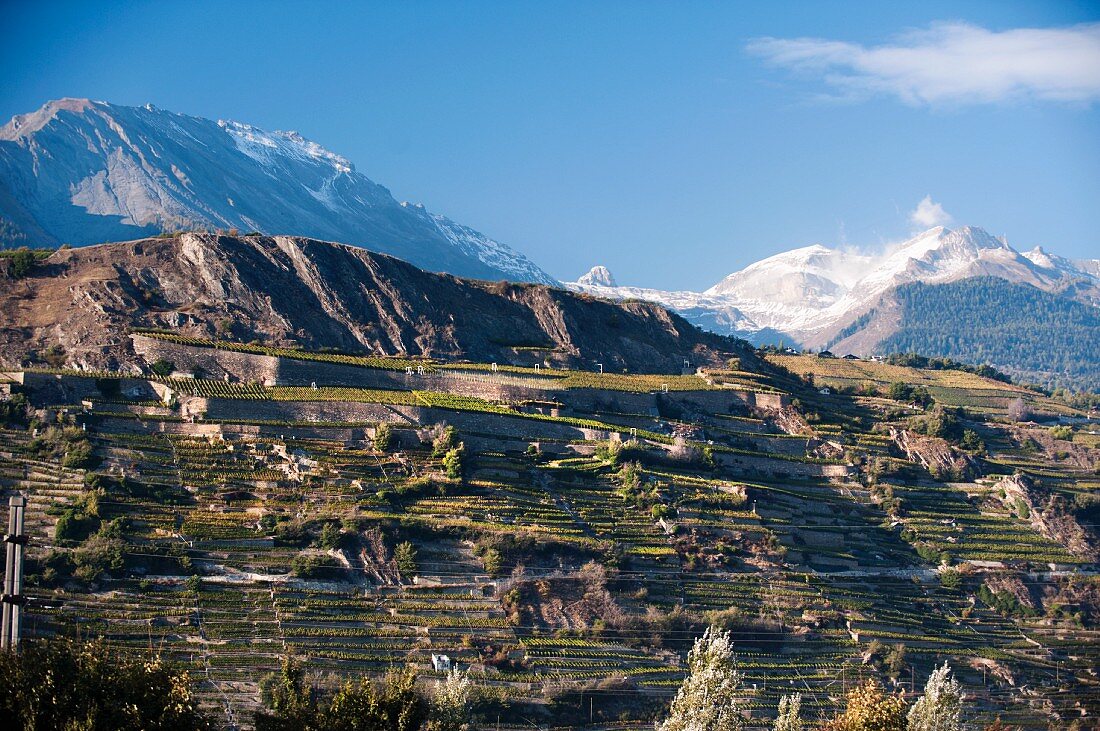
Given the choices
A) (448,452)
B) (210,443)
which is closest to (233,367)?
(210,443)

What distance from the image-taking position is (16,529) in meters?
27.6

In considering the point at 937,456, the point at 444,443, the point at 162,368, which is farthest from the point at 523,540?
the point at 937,456

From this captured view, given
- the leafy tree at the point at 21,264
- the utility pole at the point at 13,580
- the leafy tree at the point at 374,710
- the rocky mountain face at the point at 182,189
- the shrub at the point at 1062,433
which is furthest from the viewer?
the rocky mountain face at the point at 182,189

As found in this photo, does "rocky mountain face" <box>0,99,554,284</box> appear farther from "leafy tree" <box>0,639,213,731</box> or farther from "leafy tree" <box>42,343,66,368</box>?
"leafy tree" <box>0,639,213,731</box>

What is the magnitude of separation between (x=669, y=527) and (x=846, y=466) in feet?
49.7

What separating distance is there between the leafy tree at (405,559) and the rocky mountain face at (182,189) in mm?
61245

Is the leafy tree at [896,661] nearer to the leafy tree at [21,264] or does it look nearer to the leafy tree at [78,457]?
the leafy tree at [78,457]

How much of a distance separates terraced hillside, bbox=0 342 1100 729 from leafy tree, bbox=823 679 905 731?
13.4 meters

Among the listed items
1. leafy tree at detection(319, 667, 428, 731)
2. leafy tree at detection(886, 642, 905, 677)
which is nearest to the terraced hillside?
leafy tree at detection(886, 642, 905, 677)

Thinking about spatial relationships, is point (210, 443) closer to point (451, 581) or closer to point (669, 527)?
point (451, 581)

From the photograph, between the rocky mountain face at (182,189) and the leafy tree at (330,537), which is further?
the rocky mountain face at (182,189)

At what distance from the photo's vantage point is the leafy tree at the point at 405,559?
46500mm

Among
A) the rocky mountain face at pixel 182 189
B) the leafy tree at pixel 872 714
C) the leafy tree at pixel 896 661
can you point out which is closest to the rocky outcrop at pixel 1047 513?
the leafy tree at pixel 896 661

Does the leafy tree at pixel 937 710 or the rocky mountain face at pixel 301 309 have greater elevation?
the rocky mountain face at pixel 301 309
